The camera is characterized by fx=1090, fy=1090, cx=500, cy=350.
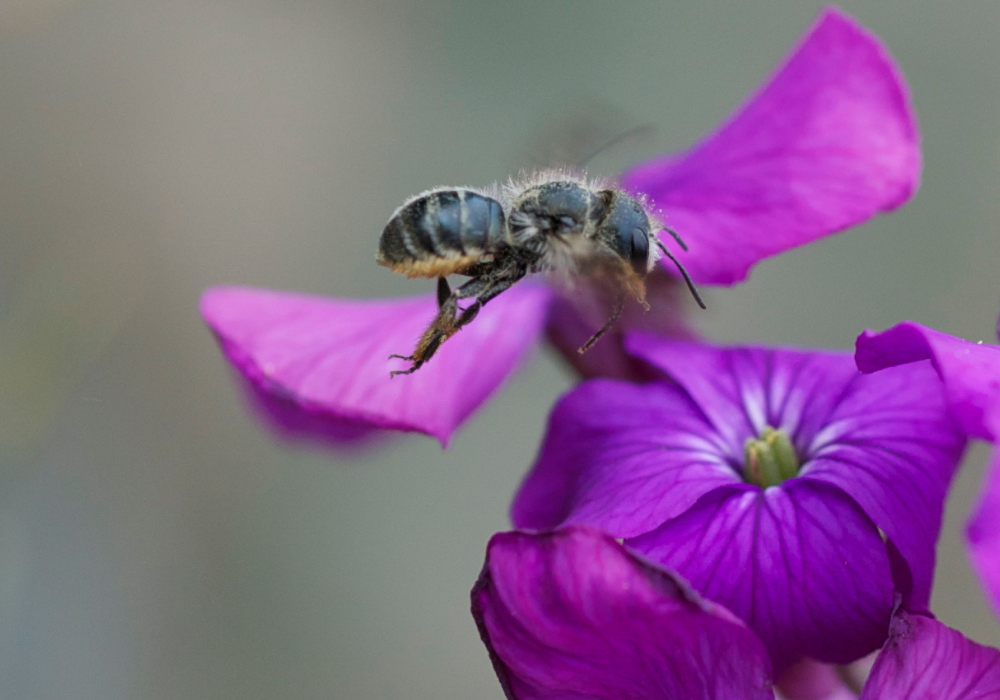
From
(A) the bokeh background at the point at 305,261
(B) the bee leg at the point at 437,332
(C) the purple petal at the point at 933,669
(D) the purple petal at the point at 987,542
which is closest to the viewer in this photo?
(D) the purple petal at the point at 987,542

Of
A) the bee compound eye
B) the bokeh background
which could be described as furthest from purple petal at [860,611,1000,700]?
the bokeh background

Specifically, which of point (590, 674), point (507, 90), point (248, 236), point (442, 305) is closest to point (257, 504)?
point (248, 236)

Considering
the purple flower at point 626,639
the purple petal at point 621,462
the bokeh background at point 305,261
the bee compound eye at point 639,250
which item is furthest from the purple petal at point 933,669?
the bokeh background at point 305,261

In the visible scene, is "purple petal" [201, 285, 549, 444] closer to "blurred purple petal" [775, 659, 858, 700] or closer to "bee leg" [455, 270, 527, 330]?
"bee leg" [455, 270, 527, 330]

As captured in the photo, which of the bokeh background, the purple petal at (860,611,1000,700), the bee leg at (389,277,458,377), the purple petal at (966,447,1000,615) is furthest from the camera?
the bokeh background

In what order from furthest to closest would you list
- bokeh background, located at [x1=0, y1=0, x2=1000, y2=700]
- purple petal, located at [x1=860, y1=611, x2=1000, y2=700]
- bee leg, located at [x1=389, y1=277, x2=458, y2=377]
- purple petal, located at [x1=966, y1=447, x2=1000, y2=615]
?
bokeh background, located at [x1=0, y1=0, x2=1000, y2=700]
bee leg, located at [x1=389, y1=277, x2=458, y2=377]
purple petal, located at [x1=860, y1=611, x2=1000, y2=700]
purple petal, located at [x1=966, y1=447, x2=1000, y2=615]

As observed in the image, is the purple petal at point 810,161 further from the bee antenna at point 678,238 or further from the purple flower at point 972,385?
the purple flower at point 972,385

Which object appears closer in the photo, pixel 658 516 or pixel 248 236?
pixel 658 516

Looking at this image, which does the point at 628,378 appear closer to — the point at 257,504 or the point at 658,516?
the point at 658,516
